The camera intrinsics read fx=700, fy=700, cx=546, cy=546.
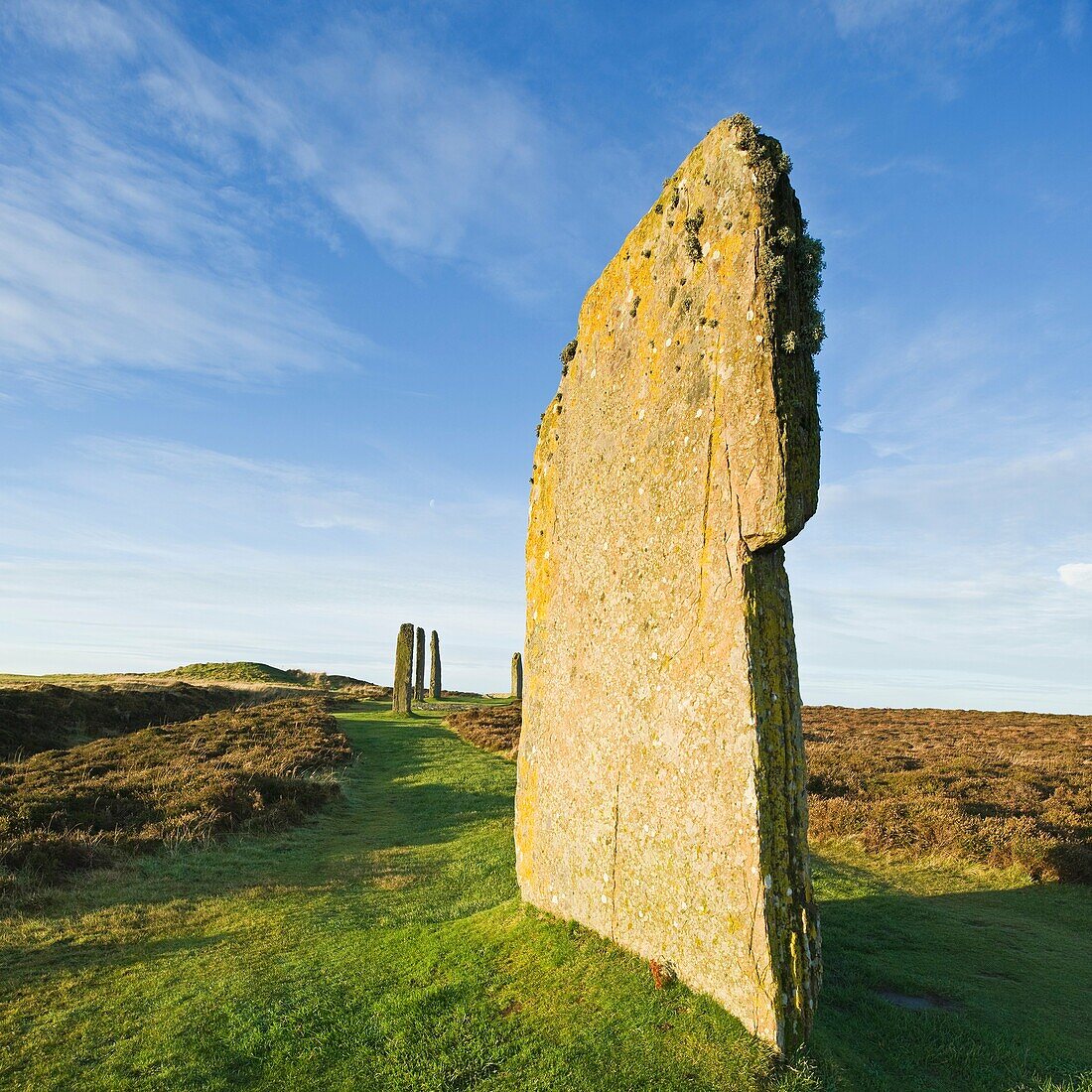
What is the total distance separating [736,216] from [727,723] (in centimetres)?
366

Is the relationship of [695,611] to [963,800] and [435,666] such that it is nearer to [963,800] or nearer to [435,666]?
[963,800]

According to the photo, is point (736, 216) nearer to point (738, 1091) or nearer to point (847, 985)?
Result: point (738, 1091)

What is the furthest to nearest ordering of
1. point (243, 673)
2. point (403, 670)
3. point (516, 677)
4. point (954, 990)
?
point (243, 673), point (516, 677), point (403, 670), point (954, 990)

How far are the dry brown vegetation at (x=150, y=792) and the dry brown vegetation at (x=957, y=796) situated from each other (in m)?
6.50

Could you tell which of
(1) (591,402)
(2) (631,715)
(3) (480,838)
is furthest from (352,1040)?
(3) (480,838)

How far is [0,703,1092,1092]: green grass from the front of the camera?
464cm

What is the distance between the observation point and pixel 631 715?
5.64 metres

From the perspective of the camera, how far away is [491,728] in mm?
23844

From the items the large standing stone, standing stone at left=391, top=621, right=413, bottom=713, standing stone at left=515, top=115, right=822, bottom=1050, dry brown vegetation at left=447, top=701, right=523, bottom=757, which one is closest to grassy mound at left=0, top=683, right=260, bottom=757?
standing stone at left=391, top=621, right=413, bottom=713

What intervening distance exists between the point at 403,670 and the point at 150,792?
1792cm

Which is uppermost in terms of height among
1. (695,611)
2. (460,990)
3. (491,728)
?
(695,611)

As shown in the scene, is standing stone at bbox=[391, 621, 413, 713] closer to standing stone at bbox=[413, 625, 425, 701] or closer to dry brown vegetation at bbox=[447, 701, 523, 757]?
dry brown vegetation at bbox=[447, 701, 523, 757]

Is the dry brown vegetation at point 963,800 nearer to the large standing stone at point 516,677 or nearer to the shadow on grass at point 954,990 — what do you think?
the shadow on grass at point 954,990

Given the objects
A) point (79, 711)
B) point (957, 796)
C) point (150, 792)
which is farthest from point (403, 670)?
point (957, 796)
